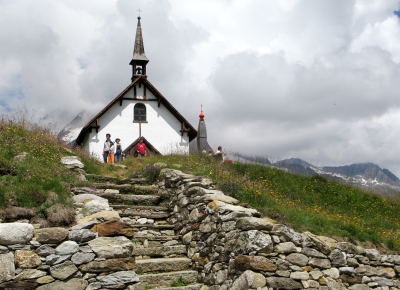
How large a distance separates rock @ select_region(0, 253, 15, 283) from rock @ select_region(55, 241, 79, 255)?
59cm

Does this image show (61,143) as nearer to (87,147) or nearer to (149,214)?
(149,214)

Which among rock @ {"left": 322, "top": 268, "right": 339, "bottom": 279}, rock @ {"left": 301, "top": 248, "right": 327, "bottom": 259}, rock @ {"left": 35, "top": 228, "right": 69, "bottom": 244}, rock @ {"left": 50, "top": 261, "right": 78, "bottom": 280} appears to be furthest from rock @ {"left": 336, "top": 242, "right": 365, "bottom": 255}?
rock @ {"left": 35, "top": 228, "right": 69, "bottom": 244}

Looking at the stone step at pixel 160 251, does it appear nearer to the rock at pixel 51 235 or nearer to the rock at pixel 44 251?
the rock at pixel 51 235

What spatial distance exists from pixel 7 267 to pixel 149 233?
434 centimetres

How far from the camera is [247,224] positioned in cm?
761

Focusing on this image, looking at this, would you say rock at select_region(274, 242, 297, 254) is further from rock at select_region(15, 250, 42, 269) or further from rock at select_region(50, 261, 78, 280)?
rock at select_region(15, 250, 42, 269)

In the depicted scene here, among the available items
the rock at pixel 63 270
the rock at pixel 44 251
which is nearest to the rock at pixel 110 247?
the rock at pixel 63 270

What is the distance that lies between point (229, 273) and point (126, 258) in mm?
2057

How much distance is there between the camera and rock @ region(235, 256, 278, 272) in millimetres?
7199

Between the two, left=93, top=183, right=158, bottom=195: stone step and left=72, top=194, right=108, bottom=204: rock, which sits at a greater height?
left=93, top=183, right=158, bottom=195: stone step

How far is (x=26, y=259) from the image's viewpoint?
5.95m

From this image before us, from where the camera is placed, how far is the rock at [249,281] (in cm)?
703

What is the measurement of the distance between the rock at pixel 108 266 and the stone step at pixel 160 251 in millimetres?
2293

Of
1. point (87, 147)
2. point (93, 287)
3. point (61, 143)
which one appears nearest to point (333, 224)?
point (93, 287)
